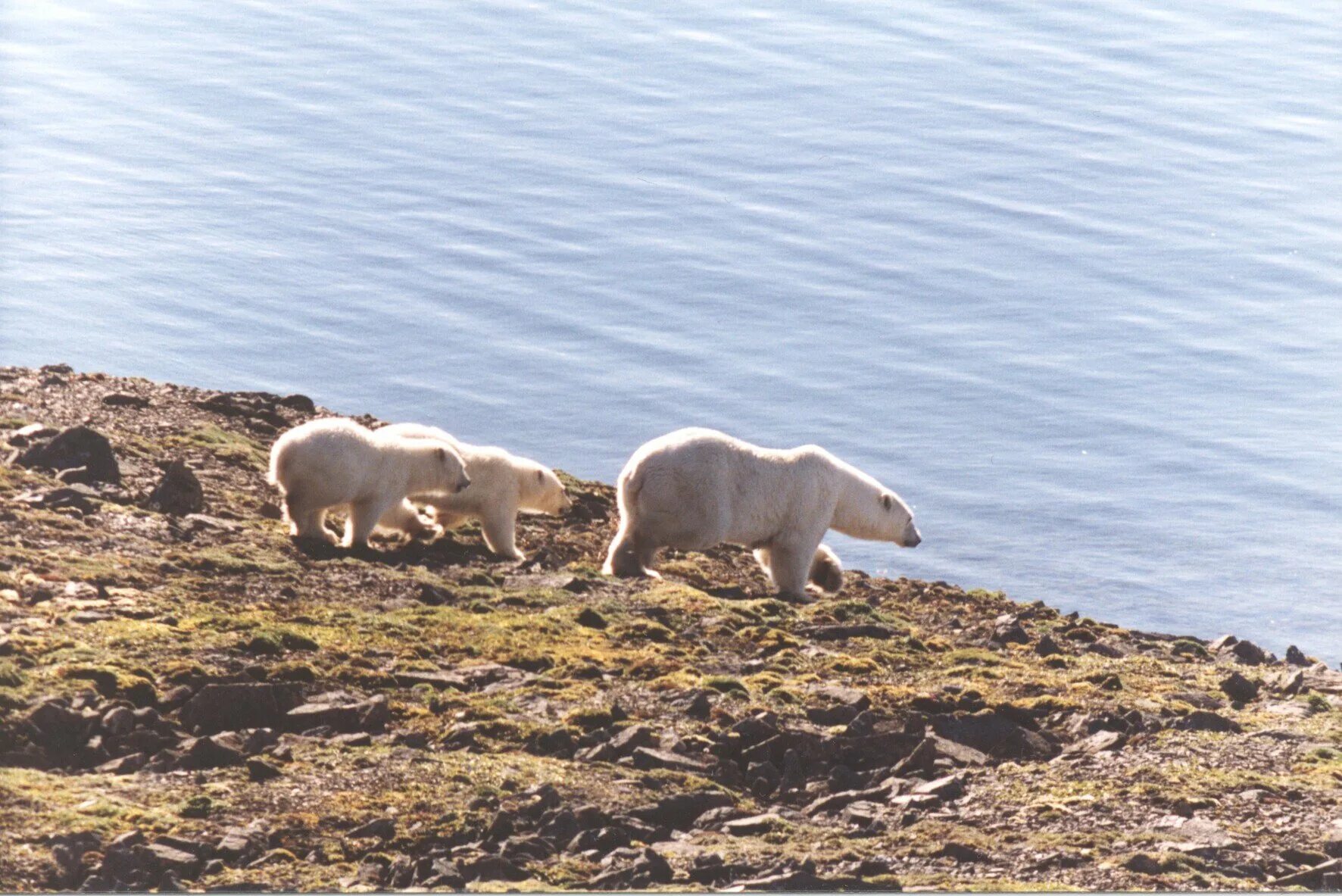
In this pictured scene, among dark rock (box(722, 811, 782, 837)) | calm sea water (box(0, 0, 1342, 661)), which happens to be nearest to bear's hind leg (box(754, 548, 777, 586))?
dark rock (box(722, 811, 782, 837))

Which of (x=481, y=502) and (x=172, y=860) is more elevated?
(x=481, y=502)

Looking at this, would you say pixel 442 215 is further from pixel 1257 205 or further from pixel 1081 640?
pixel 1081 640

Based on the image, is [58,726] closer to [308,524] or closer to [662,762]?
[662,762]

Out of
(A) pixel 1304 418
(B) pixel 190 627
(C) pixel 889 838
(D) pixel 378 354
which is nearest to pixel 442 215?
(D) pixel 378 354

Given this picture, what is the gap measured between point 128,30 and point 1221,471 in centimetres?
5425

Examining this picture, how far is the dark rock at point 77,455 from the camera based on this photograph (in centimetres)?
1838

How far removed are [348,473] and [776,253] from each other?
3175 cm

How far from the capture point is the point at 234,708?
12.7m

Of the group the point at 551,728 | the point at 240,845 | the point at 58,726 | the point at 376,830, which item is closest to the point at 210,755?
the point at 58,726

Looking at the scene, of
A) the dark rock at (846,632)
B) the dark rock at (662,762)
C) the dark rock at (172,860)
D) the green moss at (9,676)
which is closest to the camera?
the dark rock at (172,860)

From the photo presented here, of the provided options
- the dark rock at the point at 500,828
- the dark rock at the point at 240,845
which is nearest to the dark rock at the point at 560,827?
the dark rock at the point at 500,828

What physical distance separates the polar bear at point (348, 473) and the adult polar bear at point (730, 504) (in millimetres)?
2063

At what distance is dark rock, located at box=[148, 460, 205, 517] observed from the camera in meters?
18.0

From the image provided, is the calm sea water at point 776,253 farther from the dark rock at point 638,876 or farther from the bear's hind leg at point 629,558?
the dark rock at point 638,876
